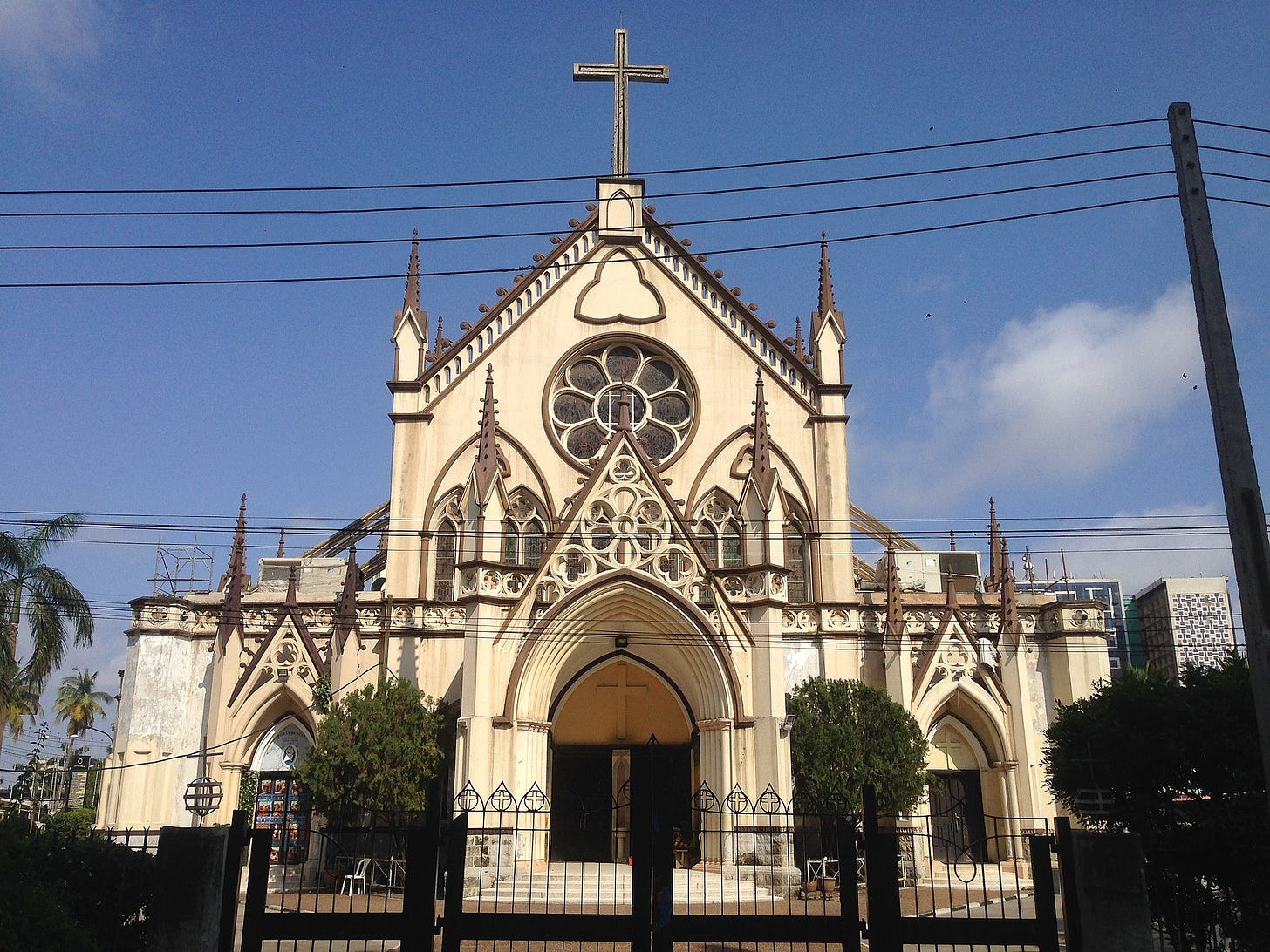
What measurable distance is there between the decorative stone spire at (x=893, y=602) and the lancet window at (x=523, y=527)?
8.83 metres

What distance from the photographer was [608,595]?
25547 millimetres

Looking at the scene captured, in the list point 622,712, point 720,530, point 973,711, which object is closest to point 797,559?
point 720,530

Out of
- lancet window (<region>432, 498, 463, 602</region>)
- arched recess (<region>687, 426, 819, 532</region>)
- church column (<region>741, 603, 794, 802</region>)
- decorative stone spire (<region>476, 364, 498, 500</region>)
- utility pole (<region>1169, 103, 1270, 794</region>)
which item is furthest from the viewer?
arched recess (<region>687, 426, 819, 532</region>)

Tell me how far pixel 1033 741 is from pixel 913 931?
19083 millimetres

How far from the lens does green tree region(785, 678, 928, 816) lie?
24.2m

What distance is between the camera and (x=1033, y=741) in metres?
28.2

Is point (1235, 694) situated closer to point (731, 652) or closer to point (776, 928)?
point (776, 928)

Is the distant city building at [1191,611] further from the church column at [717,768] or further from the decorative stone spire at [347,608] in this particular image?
the decorative stone spire at [347,608]

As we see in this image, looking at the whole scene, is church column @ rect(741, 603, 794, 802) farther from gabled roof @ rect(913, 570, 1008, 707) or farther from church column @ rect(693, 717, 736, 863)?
gabled roof @ rect(913, 570, 1008, 707)

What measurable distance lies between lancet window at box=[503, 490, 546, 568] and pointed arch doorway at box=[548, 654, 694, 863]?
3480mm

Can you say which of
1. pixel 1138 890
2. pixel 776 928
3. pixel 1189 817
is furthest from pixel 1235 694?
pixel 776 928

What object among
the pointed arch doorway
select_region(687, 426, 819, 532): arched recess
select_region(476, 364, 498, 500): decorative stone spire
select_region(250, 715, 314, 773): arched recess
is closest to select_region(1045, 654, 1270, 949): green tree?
the pointed arch doorway

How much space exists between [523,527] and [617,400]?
4318 millimetres

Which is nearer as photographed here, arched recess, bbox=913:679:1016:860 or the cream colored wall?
the cream colored wall
